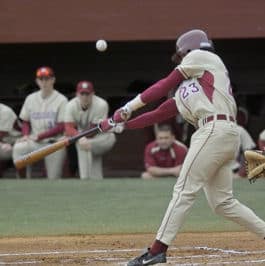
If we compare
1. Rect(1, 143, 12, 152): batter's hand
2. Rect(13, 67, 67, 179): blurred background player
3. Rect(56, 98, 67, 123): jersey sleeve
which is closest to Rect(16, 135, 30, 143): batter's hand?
Rect(13, 67, 67, 179): blurred background player

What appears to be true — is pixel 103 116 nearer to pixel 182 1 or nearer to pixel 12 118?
pixel 12 118

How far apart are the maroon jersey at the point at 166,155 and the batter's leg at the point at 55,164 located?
1309 millimetres

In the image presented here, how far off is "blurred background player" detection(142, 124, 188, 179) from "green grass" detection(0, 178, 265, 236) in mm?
229

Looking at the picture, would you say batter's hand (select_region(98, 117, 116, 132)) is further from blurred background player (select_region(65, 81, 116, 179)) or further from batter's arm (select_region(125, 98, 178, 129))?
blurred background player (select_region(65, 81, 116, 179))

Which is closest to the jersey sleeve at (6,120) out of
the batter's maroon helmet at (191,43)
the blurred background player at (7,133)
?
the blurred background player at (7,133)

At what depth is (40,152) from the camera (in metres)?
6.60

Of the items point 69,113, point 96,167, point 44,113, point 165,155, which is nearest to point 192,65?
point 165,155

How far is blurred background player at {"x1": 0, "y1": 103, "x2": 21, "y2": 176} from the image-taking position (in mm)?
12859

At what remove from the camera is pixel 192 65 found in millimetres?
5781

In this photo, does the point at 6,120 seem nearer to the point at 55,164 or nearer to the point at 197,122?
the point at 55,164

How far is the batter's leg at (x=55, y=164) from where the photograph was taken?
1253cm

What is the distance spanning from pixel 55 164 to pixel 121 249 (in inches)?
236

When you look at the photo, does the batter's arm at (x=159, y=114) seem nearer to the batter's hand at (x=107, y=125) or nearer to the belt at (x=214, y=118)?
the batter's hand at (x=107, y=125)

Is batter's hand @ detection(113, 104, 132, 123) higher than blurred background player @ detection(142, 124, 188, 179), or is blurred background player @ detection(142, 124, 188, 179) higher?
blurred background player @ detection(142, 124, 188, 179)
